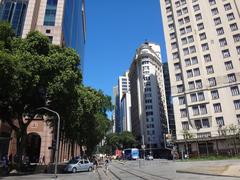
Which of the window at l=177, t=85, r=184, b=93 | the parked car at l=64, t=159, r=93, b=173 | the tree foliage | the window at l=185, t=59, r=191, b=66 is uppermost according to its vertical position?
the window at l=185, t=59, r=191, b=66

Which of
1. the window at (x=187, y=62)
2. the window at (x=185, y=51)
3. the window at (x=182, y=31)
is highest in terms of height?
the window at (x=182, y=31)

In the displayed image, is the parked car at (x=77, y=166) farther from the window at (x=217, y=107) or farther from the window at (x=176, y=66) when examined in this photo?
the window at (x=176, y=66)

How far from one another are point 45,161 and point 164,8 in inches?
2005

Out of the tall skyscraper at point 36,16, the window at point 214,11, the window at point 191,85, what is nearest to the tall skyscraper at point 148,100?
the window at point 191,85

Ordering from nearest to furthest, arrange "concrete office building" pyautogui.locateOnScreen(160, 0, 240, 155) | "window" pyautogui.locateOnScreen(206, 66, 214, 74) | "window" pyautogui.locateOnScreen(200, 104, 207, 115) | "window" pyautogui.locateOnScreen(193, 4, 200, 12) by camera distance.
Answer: "concrete office building" pyautogui.locateOnScreen(160, 0, 240, 155) → "window" pyautogui.locateOnScreen(200, 104, 207, 115) → "window" pyautogui.locateOnScreen(206, 66, 214, 74) → "window" pyautogui.locateOnScreen(193, 4, 200, 12)

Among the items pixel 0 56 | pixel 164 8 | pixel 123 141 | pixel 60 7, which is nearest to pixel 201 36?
pixel 164 8

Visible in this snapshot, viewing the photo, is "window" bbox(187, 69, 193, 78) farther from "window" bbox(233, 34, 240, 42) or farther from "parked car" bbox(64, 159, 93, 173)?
"parked car" bbox(64, 159, 93, 173)

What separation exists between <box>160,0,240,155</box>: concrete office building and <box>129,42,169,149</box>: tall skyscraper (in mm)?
51362

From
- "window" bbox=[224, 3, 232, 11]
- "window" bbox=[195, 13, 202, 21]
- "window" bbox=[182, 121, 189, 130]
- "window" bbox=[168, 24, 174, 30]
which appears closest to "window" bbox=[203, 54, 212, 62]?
"window" bbox=[195, 13, 202, 21]

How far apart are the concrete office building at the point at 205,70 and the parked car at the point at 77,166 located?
2918 cm

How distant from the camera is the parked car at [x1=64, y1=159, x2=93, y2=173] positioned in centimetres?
2988

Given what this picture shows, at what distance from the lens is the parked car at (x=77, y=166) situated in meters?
29.9

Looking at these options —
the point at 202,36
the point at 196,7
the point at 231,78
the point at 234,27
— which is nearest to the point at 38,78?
the point at 231,78

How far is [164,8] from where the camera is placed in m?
69.5
